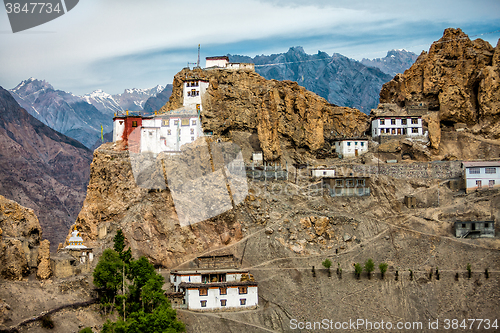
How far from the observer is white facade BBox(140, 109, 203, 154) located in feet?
277

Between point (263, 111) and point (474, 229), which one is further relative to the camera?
point (263, 111)

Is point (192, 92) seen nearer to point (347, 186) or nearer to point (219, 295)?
point (347, 186)

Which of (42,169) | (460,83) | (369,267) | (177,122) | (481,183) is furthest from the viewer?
(42,169)

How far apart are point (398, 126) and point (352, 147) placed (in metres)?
9.23

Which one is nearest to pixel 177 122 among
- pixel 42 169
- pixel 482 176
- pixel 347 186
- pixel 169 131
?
pixel 169 131

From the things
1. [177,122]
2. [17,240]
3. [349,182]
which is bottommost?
[17,240]

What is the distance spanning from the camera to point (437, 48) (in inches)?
3969

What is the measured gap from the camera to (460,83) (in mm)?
97812

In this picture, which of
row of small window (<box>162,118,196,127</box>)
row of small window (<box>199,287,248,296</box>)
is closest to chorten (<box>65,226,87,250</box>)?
row of small window (<box>199,287,248,296</box>)

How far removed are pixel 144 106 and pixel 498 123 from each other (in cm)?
10400

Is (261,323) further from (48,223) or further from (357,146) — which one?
(48,223)

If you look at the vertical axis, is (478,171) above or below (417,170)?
below

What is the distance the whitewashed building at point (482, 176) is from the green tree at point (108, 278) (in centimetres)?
5302

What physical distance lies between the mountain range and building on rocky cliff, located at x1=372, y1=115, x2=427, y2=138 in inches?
2711
